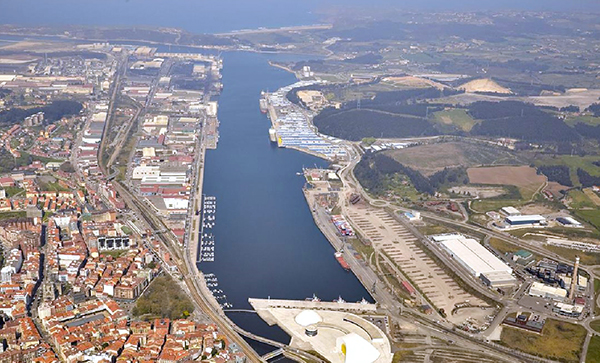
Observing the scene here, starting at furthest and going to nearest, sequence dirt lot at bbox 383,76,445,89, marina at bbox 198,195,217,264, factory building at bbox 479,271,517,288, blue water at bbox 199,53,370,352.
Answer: dirt lot at bbox 383,76,445,89
marina at bbox 198,195,217,264
factory building at bbox 479,271,517,288
blue water at bbox 199,53,370,352

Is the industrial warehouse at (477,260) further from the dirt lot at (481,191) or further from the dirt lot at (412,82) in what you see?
the dirt lot at (412,82)

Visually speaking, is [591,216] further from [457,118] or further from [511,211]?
[457,118]

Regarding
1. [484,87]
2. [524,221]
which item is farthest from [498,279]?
[484,87]

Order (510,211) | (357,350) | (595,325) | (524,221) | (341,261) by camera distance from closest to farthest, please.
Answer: (357,350), (595,325), (341,261), (524,221), (510,211)

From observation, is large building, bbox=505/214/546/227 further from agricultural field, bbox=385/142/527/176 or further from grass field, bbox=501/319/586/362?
grass field, bbox=501/319/586/362

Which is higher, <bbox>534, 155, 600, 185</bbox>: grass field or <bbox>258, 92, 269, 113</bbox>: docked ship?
<bbox>534, 155, 600, 185</bbox>: grass field

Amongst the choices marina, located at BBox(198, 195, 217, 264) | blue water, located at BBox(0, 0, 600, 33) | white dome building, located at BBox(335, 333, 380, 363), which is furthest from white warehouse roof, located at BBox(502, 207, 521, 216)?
blue water, located at BBox(0, 0, 600, 33)
